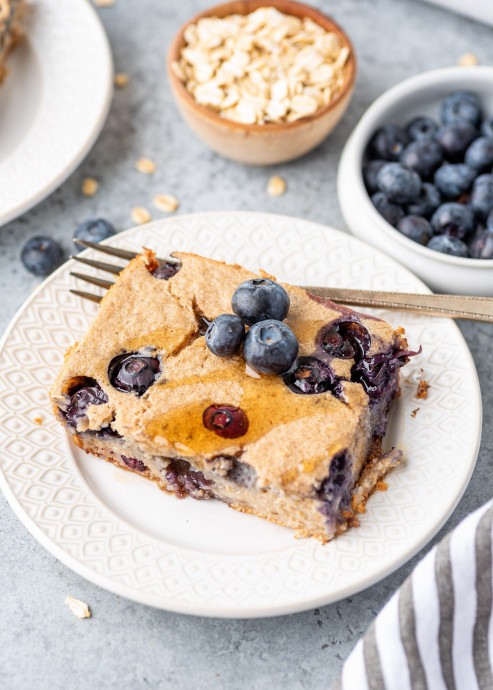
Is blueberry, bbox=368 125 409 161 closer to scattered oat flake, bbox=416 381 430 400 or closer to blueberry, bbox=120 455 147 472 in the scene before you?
scattered oat flake, bbox=416 381 430 400

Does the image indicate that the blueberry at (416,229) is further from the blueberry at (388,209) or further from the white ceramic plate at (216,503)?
the white ceramic plate at (216,503)

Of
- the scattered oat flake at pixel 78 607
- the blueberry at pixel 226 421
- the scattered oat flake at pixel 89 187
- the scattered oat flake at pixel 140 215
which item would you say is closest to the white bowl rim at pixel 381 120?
the scattered oat flake at pixel 140 215

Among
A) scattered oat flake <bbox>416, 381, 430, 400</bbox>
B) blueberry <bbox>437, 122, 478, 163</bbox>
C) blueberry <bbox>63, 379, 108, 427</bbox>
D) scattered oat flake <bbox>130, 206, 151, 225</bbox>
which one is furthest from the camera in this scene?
scattered oat flake <bbox>130, 206, 151, 225</bbox>

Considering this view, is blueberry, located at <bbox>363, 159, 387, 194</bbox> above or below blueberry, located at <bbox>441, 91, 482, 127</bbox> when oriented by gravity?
below

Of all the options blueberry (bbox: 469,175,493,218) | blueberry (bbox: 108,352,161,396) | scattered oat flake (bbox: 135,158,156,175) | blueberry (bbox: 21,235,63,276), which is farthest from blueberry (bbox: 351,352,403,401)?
scattered oat flake (bbox: 135,158,156,175)

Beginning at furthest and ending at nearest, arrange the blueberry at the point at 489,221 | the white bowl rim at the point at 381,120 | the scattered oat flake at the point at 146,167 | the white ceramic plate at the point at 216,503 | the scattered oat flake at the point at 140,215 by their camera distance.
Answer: the scattered oat flake at the point at 146,167
the scattered oat flake at the point at 140,215
the blueberry at the point at 489,221
the white bowl rim at the point at 381,120
the white ceramic plate at the point at 216,503

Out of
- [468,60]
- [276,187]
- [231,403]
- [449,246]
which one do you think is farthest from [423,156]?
[231,403]
